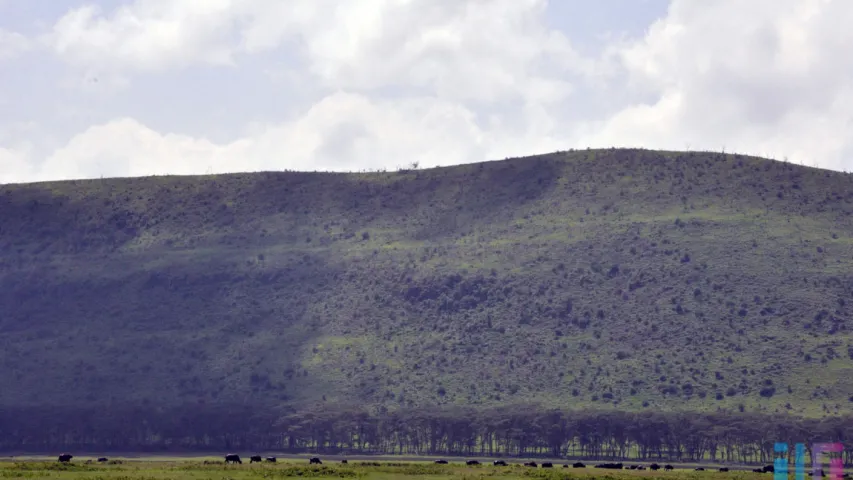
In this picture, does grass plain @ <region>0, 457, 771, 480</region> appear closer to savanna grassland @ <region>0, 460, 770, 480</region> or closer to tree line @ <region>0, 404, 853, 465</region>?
savanna grassland @ <region>0, 460, 770, 480</region>

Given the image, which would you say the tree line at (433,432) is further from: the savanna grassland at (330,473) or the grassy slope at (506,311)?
the savanna grassland at (330,473)

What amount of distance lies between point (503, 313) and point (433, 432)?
1308 inches

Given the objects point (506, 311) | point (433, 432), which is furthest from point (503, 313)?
point (433, 432)

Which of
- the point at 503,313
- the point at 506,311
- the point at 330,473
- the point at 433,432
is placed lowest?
the point at 330,473

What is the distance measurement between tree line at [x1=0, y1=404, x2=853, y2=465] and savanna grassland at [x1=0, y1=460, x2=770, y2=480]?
3237cm

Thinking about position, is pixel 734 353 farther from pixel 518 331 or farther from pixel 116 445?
pixel 116 445

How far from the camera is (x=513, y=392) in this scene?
15388 centimetres

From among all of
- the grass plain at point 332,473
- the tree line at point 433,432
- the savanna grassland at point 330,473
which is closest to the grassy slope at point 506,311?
the tree line at point 433,432

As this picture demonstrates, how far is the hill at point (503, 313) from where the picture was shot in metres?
154

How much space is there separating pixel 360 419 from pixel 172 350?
119ft

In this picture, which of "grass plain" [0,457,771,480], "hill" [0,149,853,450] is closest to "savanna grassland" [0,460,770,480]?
"grass plain" [0,457,771,480]

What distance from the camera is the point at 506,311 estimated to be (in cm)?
17325

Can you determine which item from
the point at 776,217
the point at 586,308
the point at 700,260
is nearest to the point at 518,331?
the point at 586,308

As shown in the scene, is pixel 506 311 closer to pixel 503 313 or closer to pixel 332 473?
pixel 503 313
